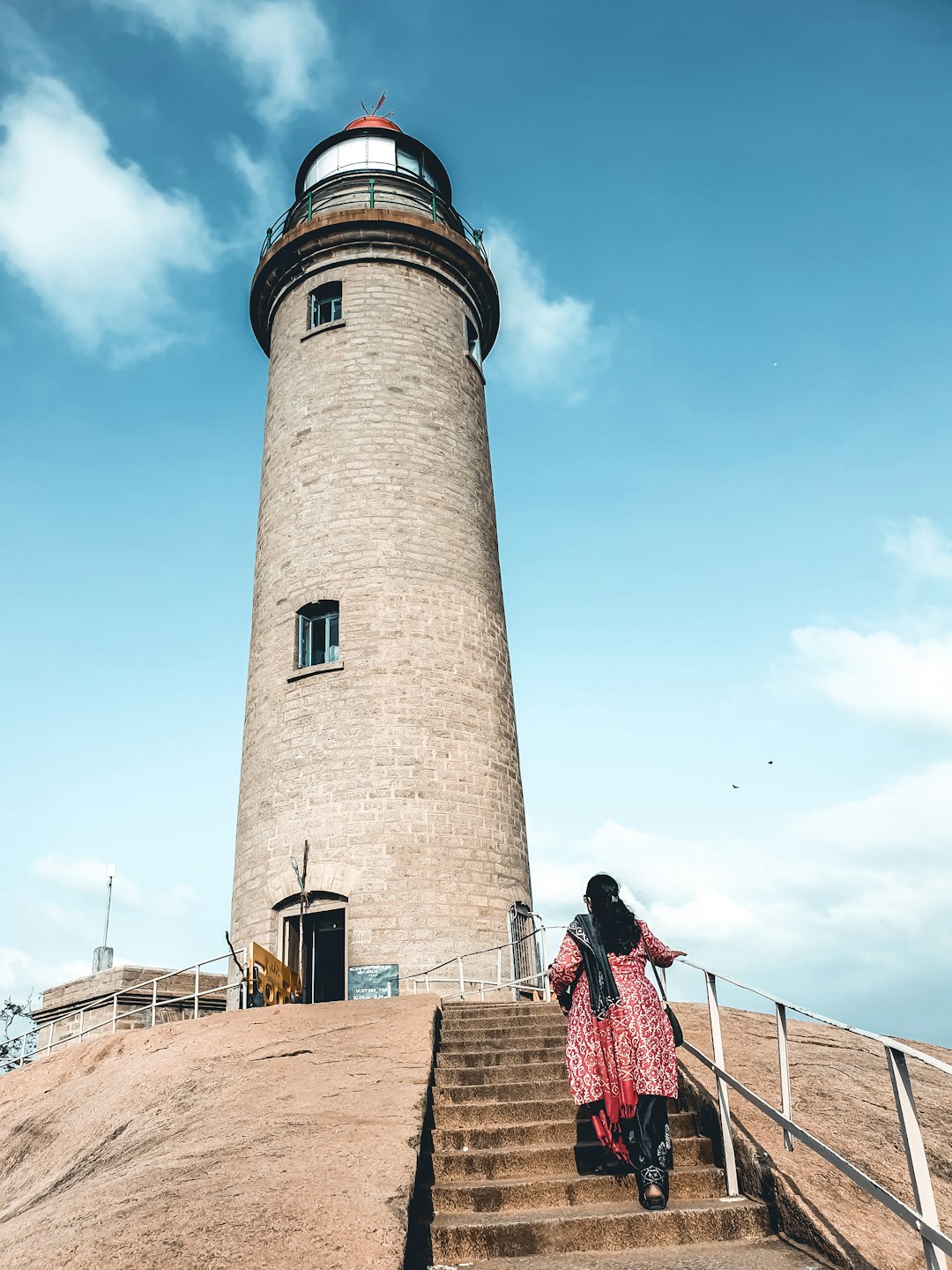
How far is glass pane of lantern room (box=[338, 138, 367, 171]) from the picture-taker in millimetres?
19922

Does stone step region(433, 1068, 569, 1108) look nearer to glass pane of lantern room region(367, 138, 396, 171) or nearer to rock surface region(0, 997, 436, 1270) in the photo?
rock surface region(0, 997, 436, 1270)

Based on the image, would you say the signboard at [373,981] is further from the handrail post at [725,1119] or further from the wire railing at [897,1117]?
the handrail post at [725,1119]

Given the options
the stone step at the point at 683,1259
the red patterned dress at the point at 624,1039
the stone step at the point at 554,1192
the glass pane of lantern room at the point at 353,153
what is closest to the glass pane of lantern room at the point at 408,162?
the glass pane of lantern room at the point at 353,153

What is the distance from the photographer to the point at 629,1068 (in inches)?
214

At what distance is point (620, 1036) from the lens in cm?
552

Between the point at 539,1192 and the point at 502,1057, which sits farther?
the point at 502,1057

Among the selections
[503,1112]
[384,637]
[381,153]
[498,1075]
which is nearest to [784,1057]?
[503,1112]

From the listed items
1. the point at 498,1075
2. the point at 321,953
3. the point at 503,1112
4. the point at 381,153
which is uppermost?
the point at 381,153

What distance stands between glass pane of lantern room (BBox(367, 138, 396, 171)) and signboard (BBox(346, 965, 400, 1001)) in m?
15.6

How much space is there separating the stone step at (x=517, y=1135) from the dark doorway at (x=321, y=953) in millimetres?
7211

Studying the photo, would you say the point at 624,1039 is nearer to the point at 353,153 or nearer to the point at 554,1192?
the point at 554,1192

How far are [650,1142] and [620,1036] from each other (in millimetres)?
551

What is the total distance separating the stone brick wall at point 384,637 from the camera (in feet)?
43.4

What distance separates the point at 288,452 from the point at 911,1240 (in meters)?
14.4
